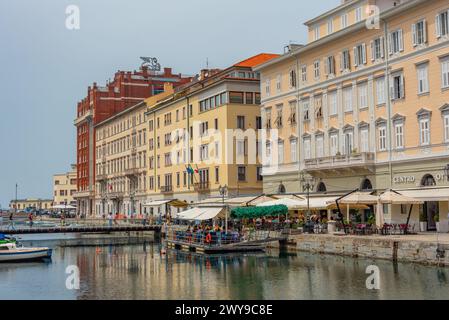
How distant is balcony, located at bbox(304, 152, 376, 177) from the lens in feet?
167

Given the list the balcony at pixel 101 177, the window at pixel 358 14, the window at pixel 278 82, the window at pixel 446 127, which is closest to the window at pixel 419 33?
the window at pixel 446 127

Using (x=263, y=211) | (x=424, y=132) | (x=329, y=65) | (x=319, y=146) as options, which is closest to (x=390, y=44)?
(x=424, y=132)

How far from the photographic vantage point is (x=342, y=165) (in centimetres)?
5303

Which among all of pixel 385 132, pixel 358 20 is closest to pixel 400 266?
pixel 385 132

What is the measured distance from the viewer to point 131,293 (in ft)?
102

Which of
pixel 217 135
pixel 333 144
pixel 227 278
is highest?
pixel 217 135

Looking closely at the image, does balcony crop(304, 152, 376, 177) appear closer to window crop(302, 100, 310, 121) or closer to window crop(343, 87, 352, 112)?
window crop(343, 87, 352, 112)

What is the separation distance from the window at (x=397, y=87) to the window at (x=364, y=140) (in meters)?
4.19

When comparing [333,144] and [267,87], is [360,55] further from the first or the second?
[267,87]

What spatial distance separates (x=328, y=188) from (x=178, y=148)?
34.0 meters

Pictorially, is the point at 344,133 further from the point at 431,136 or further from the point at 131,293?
the point at 131,293

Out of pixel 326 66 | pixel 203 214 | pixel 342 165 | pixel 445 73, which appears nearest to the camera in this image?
pixel 445 73

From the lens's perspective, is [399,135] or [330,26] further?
[330,26]

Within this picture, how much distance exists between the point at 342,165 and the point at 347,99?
5748 mm
